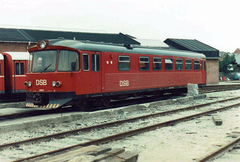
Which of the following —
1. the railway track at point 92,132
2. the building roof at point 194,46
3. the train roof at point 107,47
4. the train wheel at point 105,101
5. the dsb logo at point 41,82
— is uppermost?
the building roof at point 194,46

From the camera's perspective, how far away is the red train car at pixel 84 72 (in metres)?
13.1

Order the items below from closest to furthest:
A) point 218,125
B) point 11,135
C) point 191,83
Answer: point 11,135 < point 218,125 < point 191,83

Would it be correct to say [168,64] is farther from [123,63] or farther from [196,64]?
[123,63]

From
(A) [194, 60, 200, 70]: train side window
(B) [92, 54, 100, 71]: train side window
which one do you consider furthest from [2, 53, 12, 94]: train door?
(A) [194, 60, 200, 70]: train side window

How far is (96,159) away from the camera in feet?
17.3

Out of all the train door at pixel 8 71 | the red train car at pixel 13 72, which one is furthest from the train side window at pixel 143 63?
the train door at pixel 8 71

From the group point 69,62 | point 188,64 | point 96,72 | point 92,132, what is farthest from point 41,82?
point 188,64

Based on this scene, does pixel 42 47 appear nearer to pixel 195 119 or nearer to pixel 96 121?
pixel 96 121

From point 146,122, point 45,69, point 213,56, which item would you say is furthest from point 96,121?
point 213,56

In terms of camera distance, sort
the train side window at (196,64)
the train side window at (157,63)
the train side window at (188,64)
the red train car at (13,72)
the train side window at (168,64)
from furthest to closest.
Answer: the train side window at (196,64) → the train side window at (188,64) → the red train car at (13,72) → the train side window at (168,64) → the train side window at (157,63)

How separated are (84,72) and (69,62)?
74 cm

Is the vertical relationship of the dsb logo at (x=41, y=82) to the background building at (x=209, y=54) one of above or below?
below

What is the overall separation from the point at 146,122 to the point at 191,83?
37.8 ft

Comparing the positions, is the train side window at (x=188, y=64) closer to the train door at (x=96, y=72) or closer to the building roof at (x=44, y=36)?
the train door at (x=96, y=72)
